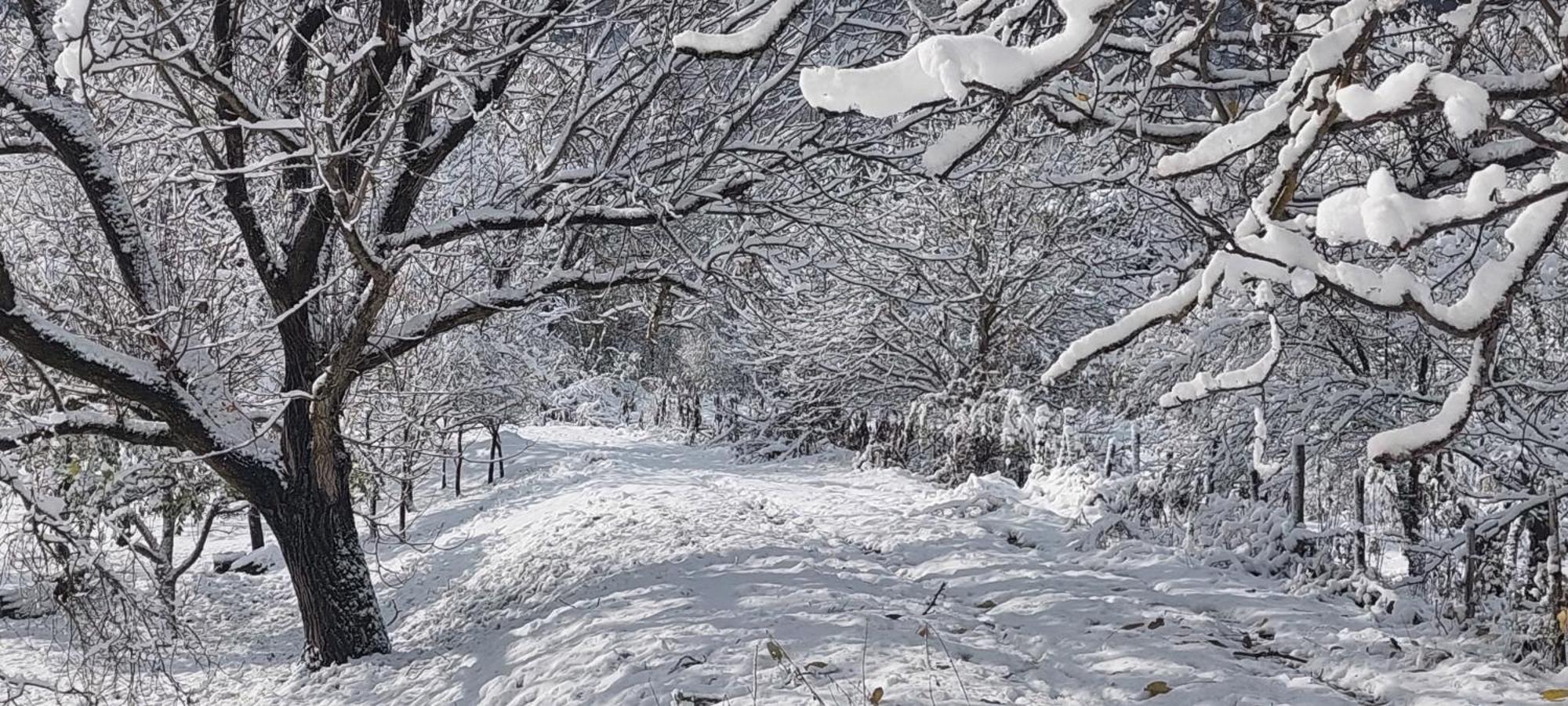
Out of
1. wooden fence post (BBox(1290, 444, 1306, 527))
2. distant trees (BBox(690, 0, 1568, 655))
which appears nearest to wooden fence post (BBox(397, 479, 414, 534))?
distant trees (BBox(690, 0, 1568, 655))

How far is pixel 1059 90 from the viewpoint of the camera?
2.86 metres

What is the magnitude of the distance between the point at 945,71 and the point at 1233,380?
0.89 m

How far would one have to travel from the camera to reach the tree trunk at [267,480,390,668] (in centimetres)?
666

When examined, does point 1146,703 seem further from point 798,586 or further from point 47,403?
point 47,403

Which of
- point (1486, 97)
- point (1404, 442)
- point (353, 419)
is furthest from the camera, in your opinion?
point (353, 419)

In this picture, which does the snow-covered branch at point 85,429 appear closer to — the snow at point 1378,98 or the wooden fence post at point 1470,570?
the snow at point 1378,98

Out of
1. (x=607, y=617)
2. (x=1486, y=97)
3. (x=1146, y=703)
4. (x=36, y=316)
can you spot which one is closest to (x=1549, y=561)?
(x=1146, y=703)

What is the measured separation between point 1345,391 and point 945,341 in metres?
7.23

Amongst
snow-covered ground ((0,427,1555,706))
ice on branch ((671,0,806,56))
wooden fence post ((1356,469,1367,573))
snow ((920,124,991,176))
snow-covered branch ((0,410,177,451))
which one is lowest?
snow-covered ground ((0,427,1555,706))

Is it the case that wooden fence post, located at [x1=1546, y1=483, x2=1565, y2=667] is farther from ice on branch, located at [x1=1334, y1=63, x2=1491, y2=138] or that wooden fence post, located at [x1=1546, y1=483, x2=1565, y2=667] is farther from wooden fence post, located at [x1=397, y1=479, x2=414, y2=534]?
wooden fence post, located at [x1=397, y1=479, x2=414, y2=534]

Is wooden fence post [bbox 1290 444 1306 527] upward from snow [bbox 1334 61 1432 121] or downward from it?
downward

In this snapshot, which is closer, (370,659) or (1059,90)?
(1059,90)

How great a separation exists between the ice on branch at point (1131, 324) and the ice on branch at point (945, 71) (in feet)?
1.92

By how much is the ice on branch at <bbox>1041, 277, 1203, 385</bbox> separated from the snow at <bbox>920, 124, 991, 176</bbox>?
379 millimetres
